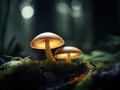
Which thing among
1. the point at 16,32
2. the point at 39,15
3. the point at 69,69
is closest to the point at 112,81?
the point at 69,69

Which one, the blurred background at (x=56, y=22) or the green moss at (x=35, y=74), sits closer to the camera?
the green moss at (x=35, y=74)

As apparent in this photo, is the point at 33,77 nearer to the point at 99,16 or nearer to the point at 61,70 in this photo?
the point at 61,70

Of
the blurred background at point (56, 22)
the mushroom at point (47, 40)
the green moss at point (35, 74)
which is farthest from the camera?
the blurred background at point (56, 22)

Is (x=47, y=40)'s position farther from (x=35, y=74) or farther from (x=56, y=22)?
(x=56, y=22)

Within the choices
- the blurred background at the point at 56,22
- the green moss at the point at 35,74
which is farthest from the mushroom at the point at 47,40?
the blurred background at the point at 56,22

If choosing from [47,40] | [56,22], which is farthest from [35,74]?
[56,22]

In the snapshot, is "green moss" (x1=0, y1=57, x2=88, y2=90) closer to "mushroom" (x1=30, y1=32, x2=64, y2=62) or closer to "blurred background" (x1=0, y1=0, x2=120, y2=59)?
"mushroom" (x1=30, y1=32, x2=64, y2=62)

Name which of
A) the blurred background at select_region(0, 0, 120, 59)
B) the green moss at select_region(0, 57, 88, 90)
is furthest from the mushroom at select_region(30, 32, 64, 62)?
the blurred background at select_region(0, 0, 120, 59)

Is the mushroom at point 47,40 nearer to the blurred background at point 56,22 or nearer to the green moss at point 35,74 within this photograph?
the green moss at point 35,74
